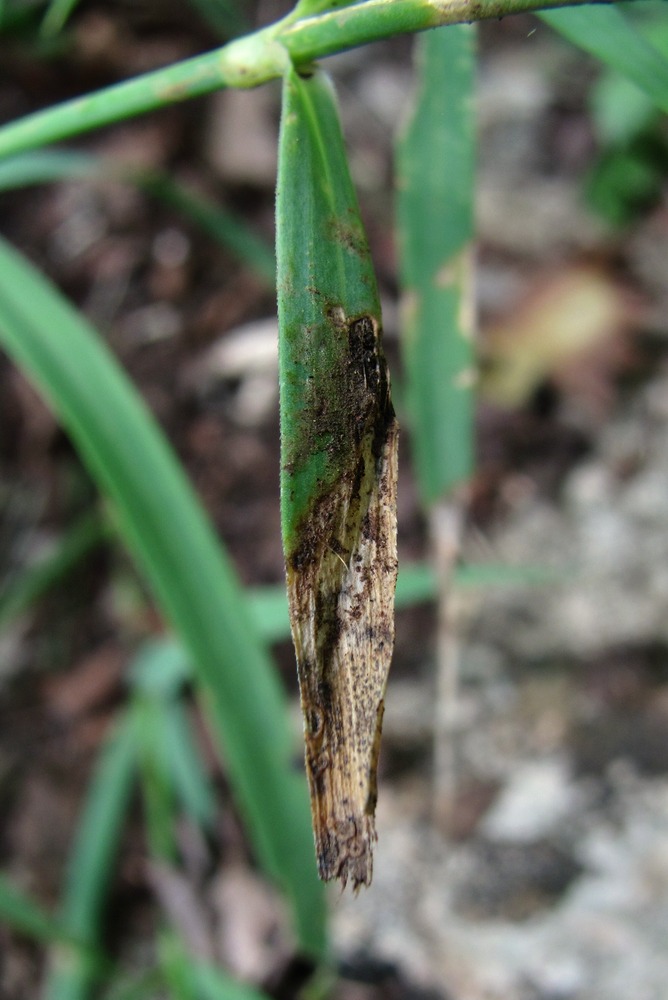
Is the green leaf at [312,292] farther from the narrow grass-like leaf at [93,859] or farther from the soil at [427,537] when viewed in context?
the narrow grass-like leaf at [93,859]

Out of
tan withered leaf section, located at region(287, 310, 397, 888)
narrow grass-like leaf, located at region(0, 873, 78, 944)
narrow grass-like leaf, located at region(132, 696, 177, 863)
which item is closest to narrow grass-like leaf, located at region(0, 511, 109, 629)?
narrow grass-like leaf, located at region(132, 696, 177, 863)

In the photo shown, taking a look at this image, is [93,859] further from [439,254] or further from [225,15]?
[225,15]

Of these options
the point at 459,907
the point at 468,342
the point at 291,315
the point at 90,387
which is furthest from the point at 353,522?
the point at 459,907

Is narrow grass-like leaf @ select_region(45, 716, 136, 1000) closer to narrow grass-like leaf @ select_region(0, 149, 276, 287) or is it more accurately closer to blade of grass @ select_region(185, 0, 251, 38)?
narrow grass-like leaf @ select_region(0, 149, 276, 287)

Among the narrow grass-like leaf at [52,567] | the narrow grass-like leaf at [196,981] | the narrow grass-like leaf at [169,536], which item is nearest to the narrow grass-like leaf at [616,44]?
the narrow grass-like leaf at [169,536]

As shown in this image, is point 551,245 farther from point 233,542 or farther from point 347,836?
point 347,836

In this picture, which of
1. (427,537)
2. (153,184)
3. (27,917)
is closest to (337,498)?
(27,917)
